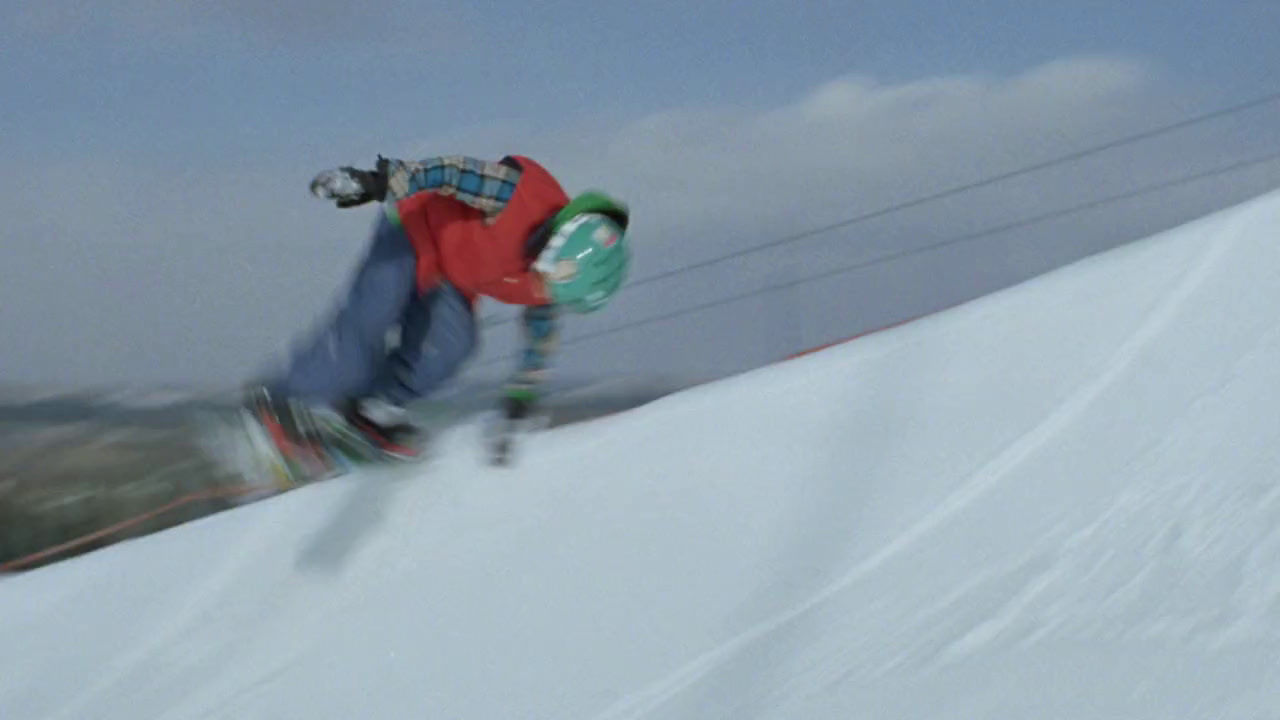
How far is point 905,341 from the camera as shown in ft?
7.28

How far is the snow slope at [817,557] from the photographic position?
47.9 inches

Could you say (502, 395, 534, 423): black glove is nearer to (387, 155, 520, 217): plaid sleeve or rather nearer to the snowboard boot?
the snowboard boot

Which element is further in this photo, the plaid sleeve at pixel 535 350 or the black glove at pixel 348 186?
the plaid sleeve at pixel 535 350

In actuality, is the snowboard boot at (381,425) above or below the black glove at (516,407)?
below

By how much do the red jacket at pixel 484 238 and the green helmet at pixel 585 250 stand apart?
0.12 feet

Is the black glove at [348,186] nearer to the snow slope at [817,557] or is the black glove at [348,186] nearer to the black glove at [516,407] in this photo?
the black glove at [516,407]

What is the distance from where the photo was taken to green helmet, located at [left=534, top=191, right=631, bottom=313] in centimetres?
188

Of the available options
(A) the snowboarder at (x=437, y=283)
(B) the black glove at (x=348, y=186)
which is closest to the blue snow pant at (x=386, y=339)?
(A) the snowboarder at (x=437, y=283)

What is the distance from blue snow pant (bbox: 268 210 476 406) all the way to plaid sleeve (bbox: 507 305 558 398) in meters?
0.09

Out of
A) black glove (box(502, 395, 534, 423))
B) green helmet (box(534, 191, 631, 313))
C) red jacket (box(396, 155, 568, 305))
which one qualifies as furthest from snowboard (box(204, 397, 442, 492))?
green helmet (box(534, 191, 631, 313))

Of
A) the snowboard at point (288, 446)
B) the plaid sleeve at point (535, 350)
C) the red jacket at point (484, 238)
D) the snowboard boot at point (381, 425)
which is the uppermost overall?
the red jacket at point (484, 238)

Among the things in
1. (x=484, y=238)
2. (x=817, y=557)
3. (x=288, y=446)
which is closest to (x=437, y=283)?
(x=484, y=238)

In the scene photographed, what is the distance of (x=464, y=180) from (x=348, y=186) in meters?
0.22

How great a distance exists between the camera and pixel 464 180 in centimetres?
189
